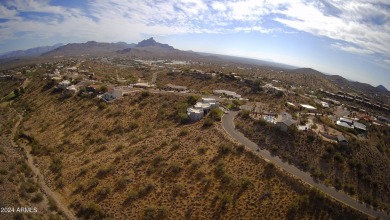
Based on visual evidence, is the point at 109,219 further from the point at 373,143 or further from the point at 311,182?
the point at 373,143

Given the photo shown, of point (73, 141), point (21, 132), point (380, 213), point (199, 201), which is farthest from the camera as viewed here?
point (21, 132)

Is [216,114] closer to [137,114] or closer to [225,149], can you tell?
[225,149]

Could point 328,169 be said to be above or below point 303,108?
below

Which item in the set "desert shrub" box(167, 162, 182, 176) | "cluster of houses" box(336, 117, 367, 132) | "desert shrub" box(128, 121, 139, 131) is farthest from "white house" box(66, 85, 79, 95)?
"cluster of houses" box(336, 117, 367, 132)

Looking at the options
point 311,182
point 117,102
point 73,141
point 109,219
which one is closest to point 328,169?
point 311,182

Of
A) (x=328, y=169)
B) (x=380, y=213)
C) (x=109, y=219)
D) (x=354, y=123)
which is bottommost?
(x=109, y=219)

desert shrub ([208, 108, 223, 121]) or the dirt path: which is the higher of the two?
desert shrub ([208, 108, 223, 121])

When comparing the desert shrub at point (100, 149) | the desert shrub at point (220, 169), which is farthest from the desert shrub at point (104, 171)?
the desert shrub at point (220, 169)

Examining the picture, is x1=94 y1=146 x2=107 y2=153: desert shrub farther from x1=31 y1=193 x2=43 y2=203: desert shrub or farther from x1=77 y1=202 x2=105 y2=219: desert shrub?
x1=77 y1=202 x2=105 y2=219: desert shrub
